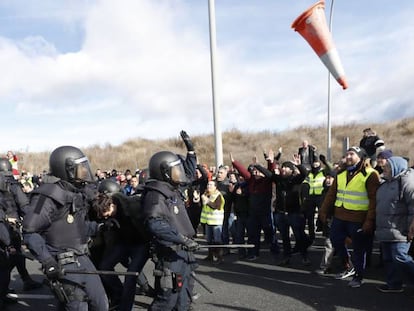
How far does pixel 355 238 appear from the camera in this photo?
6.01m

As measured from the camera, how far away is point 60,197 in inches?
147

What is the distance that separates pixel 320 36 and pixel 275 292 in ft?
11.9

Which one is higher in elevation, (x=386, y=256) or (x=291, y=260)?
(x=386, y=256)

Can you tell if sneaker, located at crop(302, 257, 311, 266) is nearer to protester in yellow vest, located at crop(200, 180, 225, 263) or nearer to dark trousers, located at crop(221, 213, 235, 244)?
protester in yellow vest, located at crop(200, 180, 225, 263)

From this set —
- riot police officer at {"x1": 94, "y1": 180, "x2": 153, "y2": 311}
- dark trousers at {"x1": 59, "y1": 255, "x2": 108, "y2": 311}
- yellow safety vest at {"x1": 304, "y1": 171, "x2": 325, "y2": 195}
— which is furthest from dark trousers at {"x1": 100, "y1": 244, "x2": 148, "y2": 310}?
yellow safety vest at {"x1": 304, "y1": 171, "x2": 325, "y2": 195}

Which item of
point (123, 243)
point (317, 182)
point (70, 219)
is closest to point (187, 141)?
point (123, 243)

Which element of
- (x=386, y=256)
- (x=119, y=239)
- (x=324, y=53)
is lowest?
(x=386, y=256)

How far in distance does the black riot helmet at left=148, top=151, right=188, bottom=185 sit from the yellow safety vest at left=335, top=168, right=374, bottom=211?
2665mm

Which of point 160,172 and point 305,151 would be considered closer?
point 160,172

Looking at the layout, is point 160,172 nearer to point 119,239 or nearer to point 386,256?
point 119,239

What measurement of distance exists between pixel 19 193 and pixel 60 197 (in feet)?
9.38

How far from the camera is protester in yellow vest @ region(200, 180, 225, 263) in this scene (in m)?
8.16

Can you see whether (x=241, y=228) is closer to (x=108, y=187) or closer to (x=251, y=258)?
(x=251, y=258)

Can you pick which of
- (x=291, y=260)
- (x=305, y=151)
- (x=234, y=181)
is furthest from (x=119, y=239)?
(x=305, y=151)
